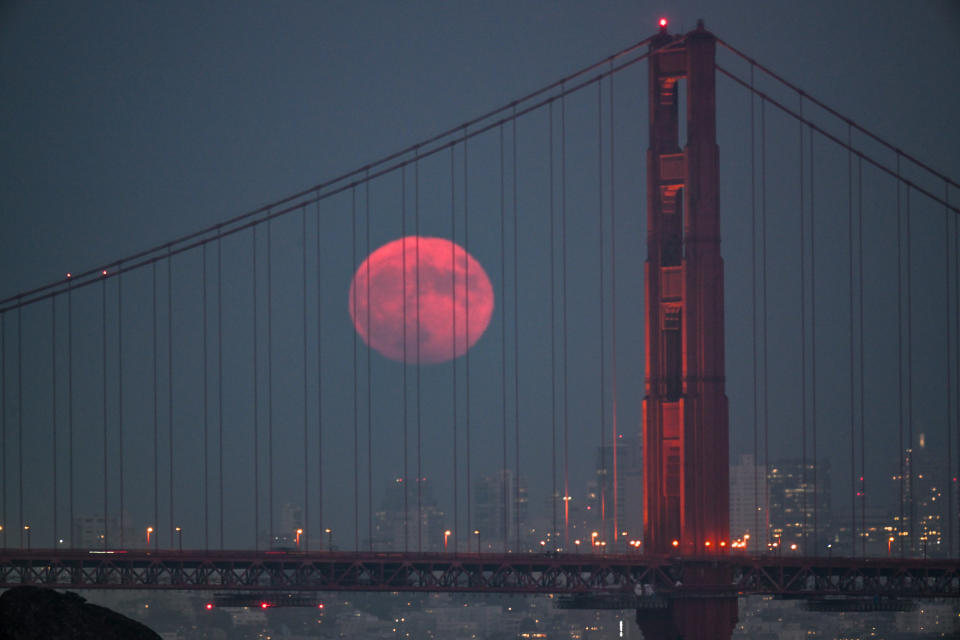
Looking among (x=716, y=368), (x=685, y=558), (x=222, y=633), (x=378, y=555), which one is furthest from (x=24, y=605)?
(x=222, y=633)

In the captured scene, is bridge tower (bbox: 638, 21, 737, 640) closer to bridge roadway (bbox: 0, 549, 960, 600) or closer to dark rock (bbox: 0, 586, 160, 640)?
bridge roadway (bbox: 0, 549, 960, 600)

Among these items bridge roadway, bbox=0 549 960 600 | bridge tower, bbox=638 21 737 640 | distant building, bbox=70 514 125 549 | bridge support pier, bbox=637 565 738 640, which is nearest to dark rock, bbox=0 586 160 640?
bridge roadway, bbox=0 549 960 600

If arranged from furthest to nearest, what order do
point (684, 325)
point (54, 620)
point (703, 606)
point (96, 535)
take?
point (96, 535) < point (684, 325) < point (703, 606) < point (54, 620)

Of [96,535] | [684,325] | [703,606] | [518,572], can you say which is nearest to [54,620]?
[518,572]

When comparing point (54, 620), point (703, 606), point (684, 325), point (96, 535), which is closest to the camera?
point (54, 620)

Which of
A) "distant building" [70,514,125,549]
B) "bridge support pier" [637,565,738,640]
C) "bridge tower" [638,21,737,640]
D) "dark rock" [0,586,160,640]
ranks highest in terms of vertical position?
"bridge tower" [638,21,737,640]

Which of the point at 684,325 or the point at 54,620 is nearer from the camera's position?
the point at 54,620

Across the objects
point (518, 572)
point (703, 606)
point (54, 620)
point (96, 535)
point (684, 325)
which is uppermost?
point (684, 325)

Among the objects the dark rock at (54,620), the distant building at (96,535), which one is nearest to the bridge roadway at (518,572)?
the dark rock at (54,620)

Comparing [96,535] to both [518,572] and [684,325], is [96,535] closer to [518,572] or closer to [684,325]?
[518,572]
